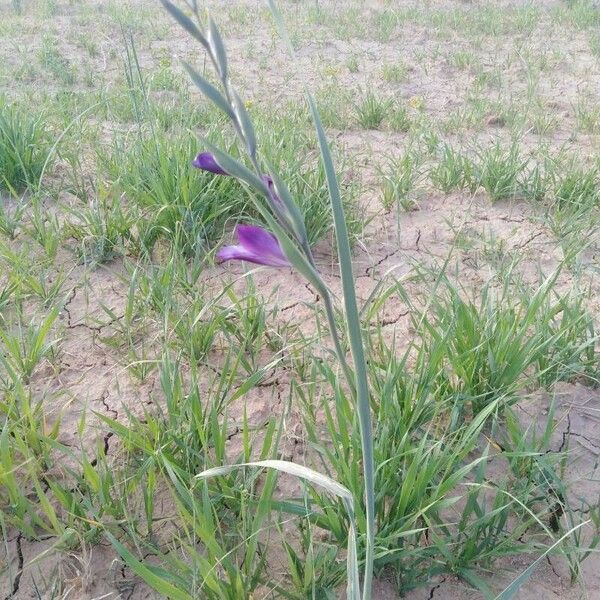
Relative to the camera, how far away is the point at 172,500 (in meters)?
1.21

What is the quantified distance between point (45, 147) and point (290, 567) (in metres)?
2.16

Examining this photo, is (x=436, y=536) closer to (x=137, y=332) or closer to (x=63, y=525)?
(x=63, y=525)

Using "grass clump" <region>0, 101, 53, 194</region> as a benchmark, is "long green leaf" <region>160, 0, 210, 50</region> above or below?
above

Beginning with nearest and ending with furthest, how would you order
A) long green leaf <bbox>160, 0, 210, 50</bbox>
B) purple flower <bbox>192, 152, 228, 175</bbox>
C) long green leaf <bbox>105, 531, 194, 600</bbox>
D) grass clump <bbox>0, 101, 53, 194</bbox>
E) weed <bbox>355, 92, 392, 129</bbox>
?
long green leaf <bbox>160, 0, 210, 50</bbox>, purple flower <bbox>192, 152, 228, 175</bbox>, long green leaf <bbox>105, 531, 194, 600</bbox>, grass clump <bbox>0, 101, 53, 194</bbox>, weed <bbox>355, 92, 392, 129</bbox>

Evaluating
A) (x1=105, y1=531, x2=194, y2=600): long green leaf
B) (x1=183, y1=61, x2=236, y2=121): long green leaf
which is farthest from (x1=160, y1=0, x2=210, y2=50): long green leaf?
(x1=105, y1=531, x2=194, y2=600): long green leaf

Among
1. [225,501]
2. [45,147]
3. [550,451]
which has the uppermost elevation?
[45,147]

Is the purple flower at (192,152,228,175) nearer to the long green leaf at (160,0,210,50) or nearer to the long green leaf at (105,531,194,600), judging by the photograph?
the long green leaf at (160,0,210,50)

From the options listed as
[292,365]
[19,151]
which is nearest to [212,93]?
[292,365]

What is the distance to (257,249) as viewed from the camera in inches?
24.2

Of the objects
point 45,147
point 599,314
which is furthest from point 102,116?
point 599,314

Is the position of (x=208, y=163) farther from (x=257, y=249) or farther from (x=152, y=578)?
(x=152, y=578)

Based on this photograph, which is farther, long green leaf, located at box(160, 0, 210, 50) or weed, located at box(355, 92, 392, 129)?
weed, located at box(355, 92, 392, 129)

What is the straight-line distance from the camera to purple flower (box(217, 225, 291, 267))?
2.00ft

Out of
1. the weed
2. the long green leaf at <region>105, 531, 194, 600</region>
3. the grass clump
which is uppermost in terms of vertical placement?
the grass clump
